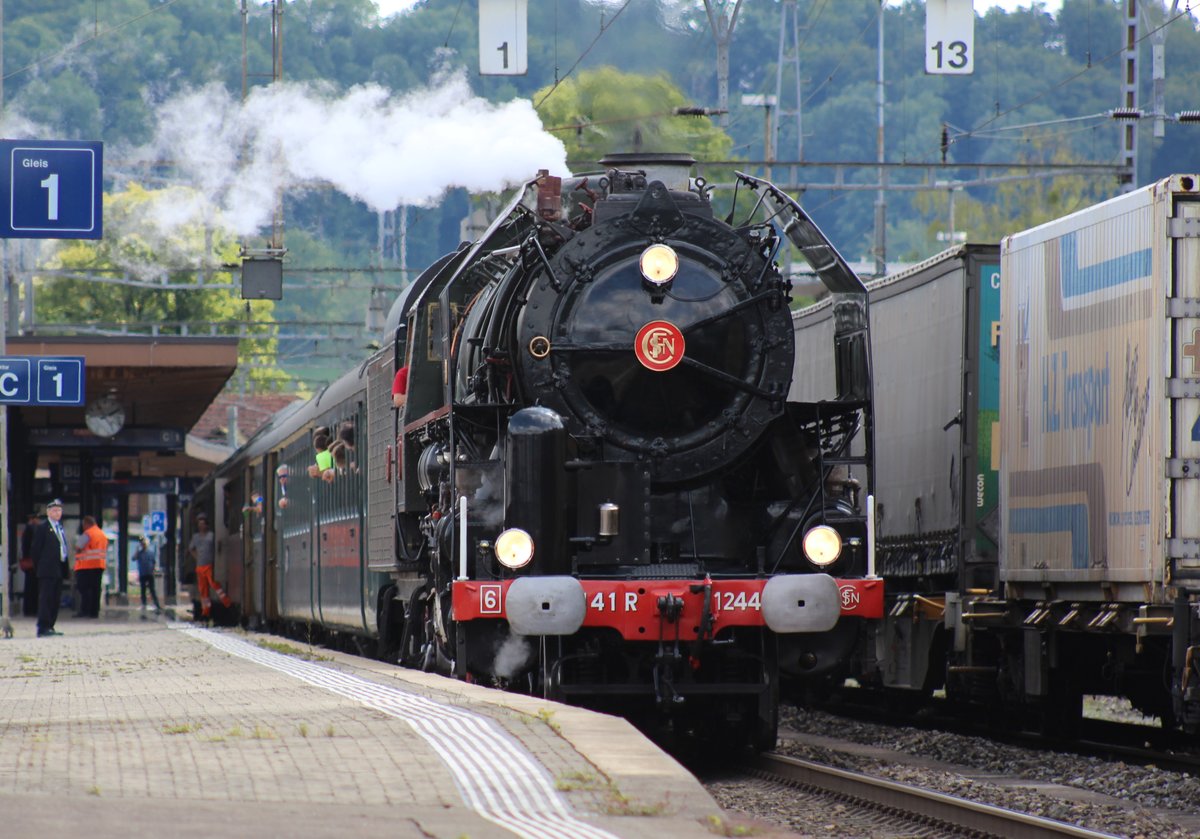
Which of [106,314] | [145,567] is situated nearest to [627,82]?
[145,567]

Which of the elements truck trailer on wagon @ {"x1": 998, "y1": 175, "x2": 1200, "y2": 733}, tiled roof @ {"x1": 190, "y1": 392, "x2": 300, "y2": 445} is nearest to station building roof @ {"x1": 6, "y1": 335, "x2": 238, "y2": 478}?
truck trailer on wagon @ {"x1": 998, "y1": 175, "x2": 1200, "y2": 733}

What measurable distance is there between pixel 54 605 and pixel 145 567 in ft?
82.4

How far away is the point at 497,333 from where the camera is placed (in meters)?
10.6

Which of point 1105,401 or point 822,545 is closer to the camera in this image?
point 822,545

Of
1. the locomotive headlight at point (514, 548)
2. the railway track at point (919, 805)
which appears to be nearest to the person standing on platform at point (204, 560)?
the locomotive headlight at point (514, 548)

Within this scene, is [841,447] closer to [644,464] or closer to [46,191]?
[644,464]

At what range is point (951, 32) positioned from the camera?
75.9 feet

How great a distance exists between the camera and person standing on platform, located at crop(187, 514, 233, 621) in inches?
1195

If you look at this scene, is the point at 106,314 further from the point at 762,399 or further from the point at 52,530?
the point at 762,399

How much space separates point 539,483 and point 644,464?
711mm

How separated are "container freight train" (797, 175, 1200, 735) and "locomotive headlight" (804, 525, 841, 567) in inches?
66.0

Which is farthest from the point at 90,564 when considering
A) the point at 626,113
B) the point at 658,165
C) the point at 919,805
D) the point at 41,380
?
the point at 919,805

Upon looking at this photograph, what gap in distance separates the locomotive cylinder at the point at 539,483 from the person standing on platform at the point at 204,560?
2050cm

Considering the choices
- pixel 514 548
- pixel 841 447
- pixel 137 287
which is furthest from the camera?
pixel 137 287
